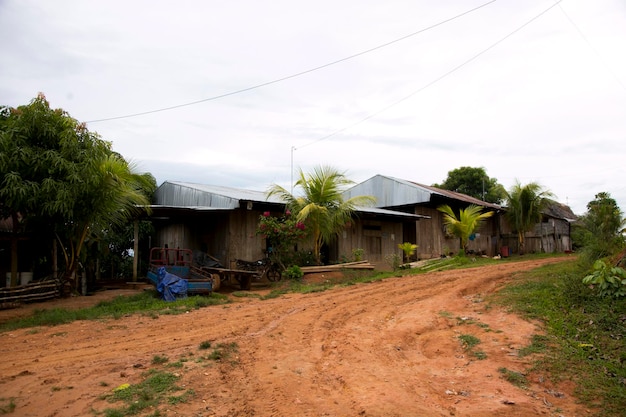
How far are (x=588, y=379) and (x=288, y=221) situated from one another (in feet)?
33.2

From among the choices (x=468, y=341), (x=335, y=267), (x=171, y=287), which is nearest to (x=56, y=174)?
(x=171, y=287)

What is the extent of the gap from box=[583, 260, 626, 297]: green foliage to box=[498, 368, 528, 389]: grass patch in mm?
2816

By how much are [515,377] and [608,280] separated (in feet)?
10.4

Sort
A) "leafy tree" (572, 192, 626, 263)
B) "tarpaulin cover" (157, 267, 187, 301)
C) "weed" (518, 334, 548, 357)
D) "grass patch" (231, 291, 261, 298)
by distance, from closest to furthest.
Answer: "weed" (518, 334, 548, 357)
"leafy tree" (572, 192, 626, 263)
"tarpaulin cover" (157, 267, 187, 301)
"grass patch" (231, 291, 261, 298)

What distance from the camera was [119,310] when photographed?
31.1 ft

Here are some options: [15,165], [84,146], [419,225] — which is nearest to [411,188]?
[419,225]

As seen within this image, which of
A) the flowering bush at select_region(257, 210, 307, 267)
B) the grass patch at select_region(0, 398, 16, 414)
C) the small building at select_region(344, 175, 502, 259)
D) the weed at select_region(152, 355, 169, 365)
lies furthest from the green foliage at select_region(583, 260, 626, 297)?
the small building at select_region(344, 175, 502, 259)

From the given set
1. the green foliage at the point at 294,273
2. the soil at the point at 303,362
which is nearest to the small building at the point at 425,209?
the green foliage at the point at 294,273

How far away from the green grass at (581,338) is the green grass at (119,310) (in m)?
6.30

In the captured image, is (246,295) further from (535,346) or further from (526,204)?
(526,204)

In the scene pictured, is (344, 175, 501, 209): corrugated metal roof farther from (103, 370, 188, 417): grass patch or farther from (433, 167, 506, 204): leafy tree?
(103, 370, 188, 417): grass patch

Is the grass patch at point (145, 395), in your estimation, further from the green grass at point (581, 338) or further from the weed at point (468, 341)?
the green grass at point (581, 338)

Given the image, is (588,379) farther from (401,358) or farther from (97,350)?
(97,350)

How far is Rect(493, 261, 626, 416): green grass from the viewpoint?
456 centimetres
